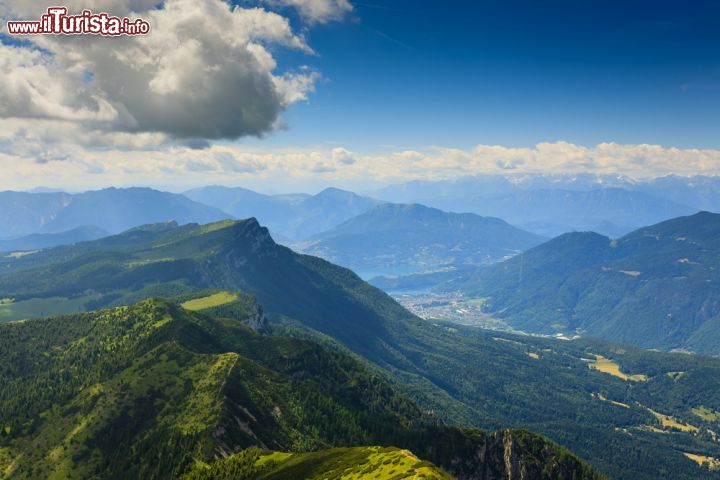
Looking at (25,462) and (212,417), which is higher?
(212,417)

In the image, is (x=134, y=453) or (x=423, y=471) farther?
(x=134, y=453)

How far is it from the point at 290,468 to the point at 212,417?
52950mm

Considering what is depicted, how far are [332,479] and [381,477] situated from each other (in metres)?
17.0

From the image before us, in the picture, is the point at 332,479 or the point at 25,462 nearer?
the point at 332,479

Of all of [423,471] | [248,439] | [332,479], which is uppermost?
[423,471]

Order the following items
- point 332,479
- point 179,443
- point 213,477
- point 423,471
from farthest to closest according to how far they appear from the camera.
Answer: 1. point 179,443
2. point 213,477
3. point 332,479
4. point 423,471

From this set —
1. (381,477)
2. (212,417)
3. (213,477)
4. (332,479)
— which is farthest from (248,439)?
(381,477)

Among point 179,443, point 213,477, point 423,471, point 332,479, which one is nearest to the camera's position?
point 423,471

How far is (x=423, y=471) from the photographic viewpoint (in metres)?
136

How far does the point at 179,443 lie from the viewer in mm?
189875

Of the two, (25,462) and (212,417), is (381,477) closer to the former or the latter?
(212,417)

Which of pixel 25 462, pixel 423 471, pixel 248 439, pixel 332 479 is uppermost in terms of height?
pixel 423 471

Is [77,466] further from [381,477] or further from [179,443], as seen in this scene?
[381,477]

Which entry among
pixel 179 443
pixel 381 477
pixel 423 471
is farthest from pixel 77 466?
pixel 423 471
